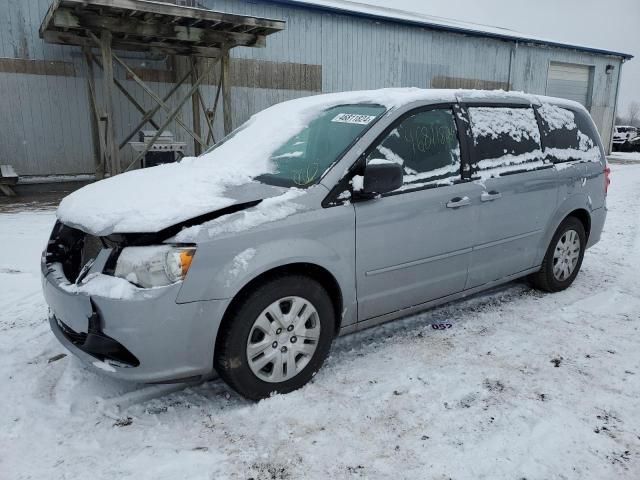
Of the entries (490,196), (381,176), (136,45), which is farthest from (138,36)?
(381,176)

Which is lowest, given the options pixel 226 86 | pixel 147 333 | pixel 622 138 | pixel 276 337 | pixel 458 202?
pixel 622 138

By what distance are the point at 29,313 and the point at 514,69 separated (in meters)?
19.0

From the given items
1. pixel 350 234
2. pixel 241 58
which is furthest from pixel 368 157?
pixel 241 58

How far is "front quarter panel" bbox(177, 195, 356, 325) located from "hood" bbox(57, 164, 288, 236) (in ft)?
0.63

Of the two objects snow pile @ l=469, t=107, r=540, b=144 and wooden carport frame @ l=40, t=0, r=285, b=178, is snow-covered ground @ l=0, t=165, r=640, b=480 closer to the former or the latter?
snow pile @ l=469, t=107, r=540, b=144

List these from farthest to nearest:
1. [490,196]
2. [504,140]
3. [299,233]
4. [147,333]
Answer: [504,140]
[490,196]
[299,233]
[147,333]

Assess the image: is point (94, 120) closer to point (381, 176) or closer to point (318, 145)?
point (318, 145)

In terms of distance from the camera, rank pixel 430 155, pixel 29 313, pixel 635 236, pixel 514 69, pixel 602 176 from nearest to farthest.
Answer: pixel 430 155 → pixel 29 313 → pixel 602 176 → pixel 635 236 → pixel 514 69

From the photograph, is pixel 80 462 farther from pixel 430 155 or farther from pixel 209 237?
pixel 430 155

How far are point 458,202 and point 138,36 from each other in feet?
27.0

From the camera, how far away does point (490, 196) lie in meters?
3.71

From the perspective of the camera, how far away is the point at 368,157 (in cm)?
310

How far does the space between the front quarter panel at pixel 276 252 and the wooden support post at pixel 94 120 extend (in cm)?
896

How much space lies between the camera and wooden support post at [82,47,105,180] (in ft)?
34.4
